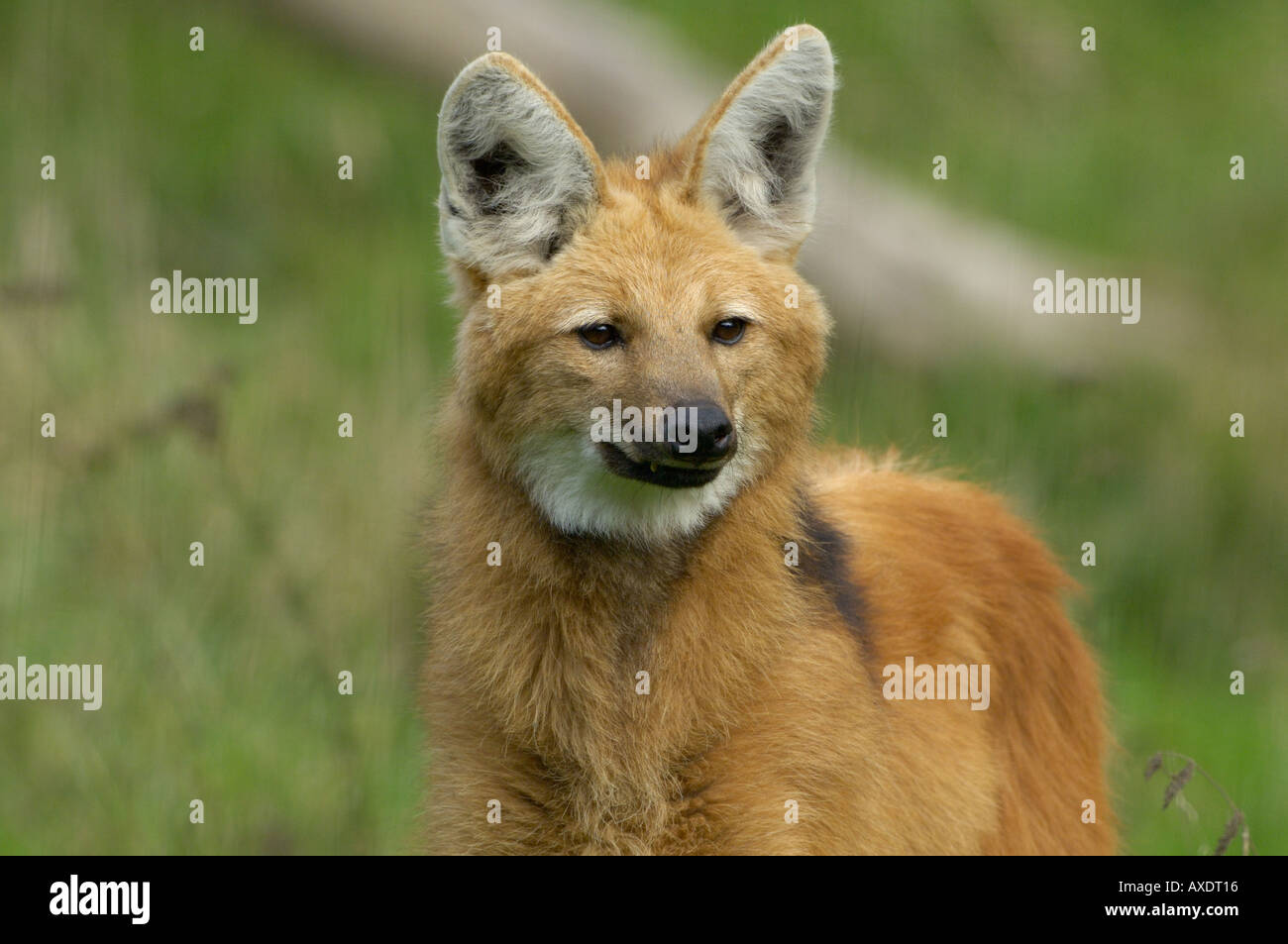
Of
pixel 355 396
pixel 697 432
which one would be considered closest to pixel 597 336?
pixel 697 432

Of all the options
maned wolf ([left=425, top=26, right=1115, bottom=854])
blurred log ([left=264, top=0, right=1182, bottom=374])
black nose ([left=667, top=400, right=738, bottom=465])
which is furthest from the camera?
blurred log ([left=264, top=0, right=1182, bottom=374])

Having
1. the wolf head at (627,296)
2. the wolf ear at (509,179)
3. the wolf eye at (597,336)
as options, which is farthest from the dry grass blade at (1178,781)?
the wolf ear at (509,179)

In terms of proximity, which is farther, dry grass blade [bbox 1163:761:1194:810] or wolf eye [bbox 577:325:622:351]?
dry grass blade [bbox 1163:761:1194:810]

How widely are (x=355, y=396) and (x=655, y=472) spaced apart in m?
3.61

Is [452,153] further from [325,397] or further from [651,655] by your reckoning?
[325,397]

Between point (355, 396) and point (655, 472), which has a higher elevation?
point (355, 396)

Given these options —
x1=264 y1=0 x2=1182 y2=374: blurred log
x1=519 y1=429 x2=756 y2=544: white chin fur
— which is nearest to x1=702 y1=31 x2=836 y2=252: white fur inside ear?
x1=519 y1=429 x2=756 y2=544: white chin fur

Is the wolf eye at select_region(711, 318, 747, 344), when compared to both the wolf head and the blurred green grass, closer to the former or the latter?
the wolf head

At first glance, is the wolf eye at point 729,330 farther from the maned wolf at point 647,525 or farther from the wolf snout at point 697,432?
the wolf snout at point 697,432

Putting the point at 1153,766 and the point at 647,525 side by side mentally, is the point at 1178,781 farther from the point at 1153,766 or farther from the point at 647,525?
the point at 647,525

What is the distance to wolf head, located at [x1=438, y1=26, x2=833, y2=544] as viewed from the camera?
3332 mm

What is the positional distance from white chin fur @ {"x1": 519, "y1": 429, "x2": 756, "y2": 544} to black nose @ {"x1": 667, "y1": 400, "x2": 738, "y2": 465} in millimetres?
234

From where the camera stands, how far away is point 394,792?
506cm

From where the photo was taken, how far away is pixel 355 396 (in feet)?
21.7
